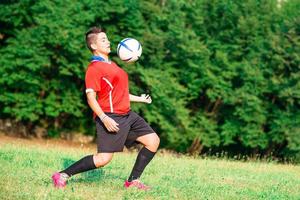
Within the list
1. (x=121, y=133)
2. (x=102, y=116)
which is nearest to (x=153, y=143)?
(x=121, y=133)

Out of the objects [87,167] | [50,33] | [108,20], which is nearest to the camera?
[87,167]

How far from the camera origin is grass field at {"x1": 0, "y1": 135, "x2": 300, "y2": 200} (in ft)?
25.8

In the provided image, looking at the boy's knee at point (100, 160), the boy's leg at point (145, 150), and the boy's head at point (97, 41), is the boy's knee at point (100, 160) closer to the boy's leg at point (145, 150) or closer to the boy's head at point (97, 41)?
the boy's leg at point (145, 150)

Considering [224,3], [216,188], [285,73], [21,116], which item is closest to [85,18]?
[21,116]

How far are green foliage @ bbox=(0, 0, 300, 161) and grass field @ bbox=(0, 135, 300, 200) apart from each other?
12.9m

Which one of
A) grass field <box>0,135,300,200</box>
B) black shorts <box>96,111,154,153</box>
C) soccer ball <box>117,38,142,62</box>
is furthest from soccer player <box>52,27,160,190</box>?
grass field <box>0,135,300,200</box>

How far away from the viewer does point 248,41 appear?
26.5 meters

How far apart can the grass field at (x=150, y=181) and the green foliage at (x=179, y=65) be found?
42.3ft

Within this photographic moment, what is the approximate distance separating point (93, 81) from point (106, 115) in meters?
0.47

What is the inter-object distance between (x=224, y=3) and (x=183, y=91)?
444 cm

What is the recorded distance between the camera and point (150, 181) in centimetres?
954

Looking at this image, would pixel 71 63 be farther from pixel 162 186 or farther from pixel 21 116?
pixel 162 186

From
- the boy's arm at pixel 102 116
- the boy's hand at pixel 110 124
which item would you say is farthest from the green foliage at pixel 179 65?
the boy's hand at pixel 110 124

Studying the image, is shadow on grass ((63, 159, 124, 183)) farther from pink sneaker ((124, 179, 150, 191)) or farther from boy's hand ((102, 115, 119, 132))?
boy's hand ((102, 115, 119, 132))
